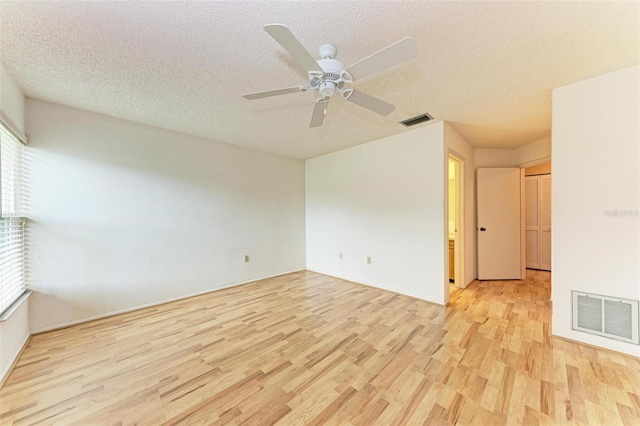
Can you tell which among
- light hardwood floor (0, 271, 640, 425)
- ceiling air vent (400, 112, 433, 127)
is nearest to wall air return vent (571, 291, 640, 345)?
light hardwood floor (0, 271, 640, 425)

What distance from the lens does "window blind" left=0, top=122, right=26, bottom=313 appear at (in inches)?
77.4

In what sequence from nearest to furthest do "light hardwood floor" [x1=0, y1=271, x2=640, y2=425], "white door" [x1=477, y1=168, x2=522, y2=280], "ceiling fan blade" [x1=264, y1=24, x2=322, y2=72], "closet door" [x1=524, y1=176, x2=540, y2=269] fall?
"ceiling fan blade" [x1=264, y1=24, x2=322, y2=72] < "light hardwood floor" [x1=0, y1=271, x2=640, y2=425] < "white door" [x1=477, y1=168, x2=522, y2=280] < "closet door" [x1=524, y1=176, x2=540, y2=269]

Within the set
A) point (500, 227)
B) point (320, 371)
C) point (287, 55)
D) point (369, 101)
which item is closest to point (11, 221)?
point (287, 55)

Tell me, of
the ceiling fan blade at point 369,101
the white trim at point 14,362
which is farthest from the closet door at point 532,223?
the white trim at point 14,362

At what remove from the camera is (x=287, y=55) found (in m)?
1.71

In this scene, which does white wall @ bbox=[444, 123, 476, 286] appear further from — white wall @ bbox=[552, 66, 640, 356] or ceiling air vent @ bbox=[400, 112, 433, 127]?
white wall @ bbox=[552, 66, 640, 356]

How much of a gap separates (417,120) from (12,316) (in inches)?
175

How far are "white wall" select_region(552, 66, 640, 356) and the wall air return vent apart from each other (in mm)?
46

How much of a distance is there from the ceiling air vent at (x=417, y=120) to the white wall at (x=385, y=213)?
229mm

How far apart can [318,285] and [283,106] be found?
279cm

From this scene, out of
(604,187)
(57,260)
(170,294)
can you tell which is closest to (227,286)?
(170,294)

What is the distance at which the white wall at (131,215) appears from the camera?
2.50m

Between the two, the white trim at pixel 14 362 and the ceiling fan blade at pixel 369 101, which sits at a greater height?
→ the ceiling fan blade at pixel 369 101

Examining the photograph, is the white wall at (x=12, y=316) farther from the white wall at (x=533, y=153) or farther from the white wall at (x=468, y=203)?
the white wall at (x=533, y=153)
